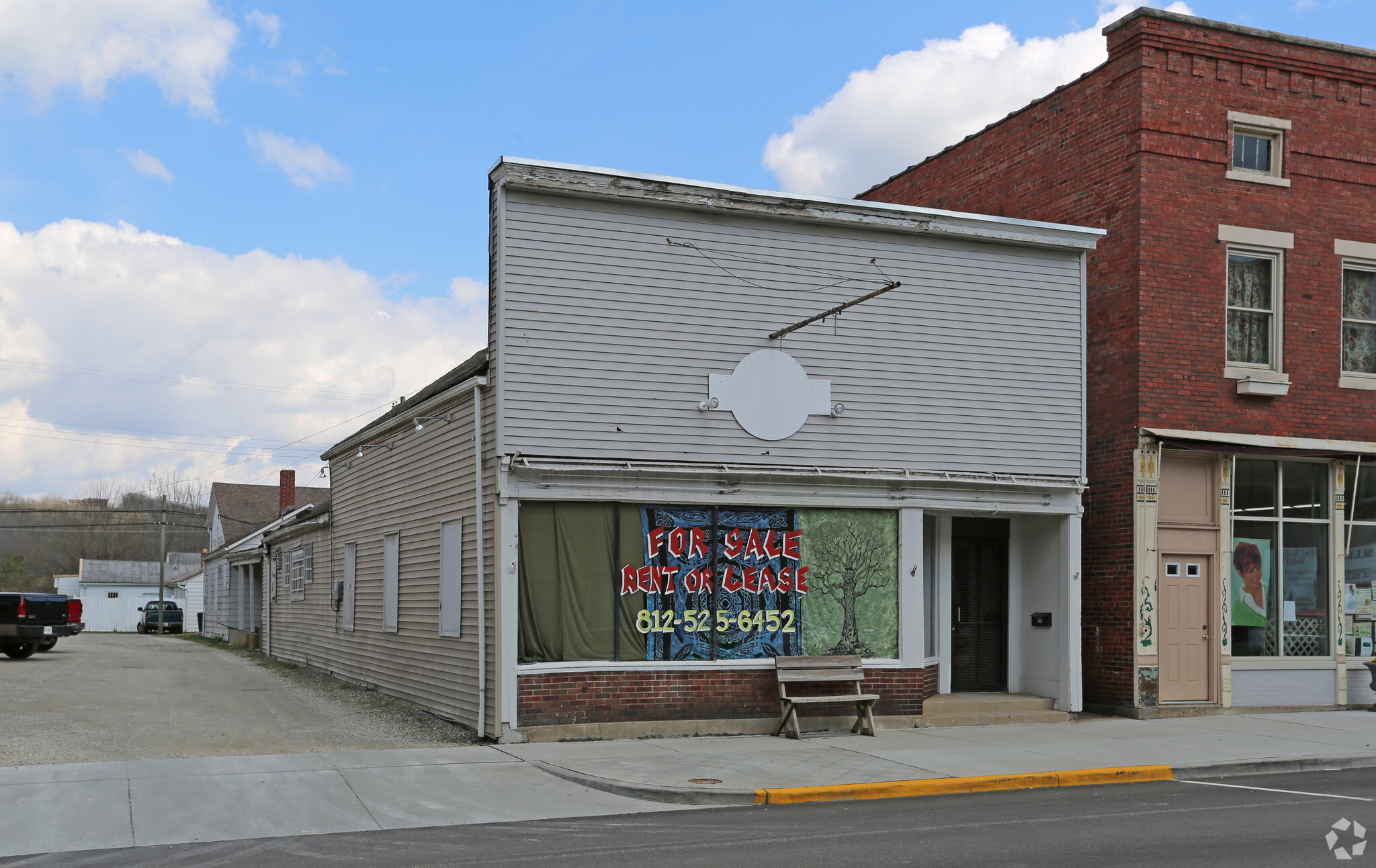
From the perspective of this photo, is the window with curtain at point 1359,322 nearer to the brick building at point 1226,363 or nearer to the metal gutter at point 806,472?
the brick building at point 1226,363

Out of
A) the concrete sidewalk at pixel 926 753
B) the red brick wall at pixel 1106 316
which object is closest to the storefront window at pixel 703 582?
the concrete sidewalk at pixel 926 753

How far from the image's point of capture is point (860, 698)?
1423cm

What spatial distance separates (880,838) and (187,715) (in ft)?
35.0

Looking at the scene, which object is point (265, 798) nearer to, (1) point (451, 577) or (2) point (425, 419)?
(1) point (451, 577)

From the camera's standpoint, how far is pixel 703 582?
48.0ft

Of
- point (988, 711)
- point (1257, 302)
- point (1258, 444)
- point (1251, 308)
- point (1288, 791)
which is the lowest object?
A: point (988, 711)

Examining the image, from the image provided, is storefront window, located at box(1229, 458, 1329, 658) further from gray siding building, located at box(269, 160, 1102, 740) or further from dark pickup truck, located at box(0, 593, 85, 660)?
dark pickup truck, located at box(0, 593, 85, 660)

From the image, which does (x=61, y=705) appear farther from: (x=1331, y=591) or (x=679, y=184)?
(x=1331, y=591)

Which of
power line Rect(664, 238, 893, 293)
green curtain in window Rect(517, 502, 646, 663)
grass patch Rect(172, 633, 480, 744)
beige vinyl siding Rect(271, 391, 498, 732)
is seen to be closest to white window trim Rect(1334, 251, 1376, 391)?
power line Rect(664, 238, 893, 293)

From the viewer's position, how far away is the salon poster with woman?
1752cm

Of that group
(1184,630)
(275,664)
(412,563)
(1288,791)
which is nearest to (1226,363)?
(1184,630)

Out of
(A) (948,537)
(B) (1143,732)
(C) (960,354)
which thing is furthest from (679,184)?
(B) (1143,732)

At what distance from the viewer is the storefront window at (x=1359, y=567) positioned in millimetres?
18156

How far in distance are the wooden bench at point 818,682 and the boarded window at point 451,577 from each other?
4.10 metres
